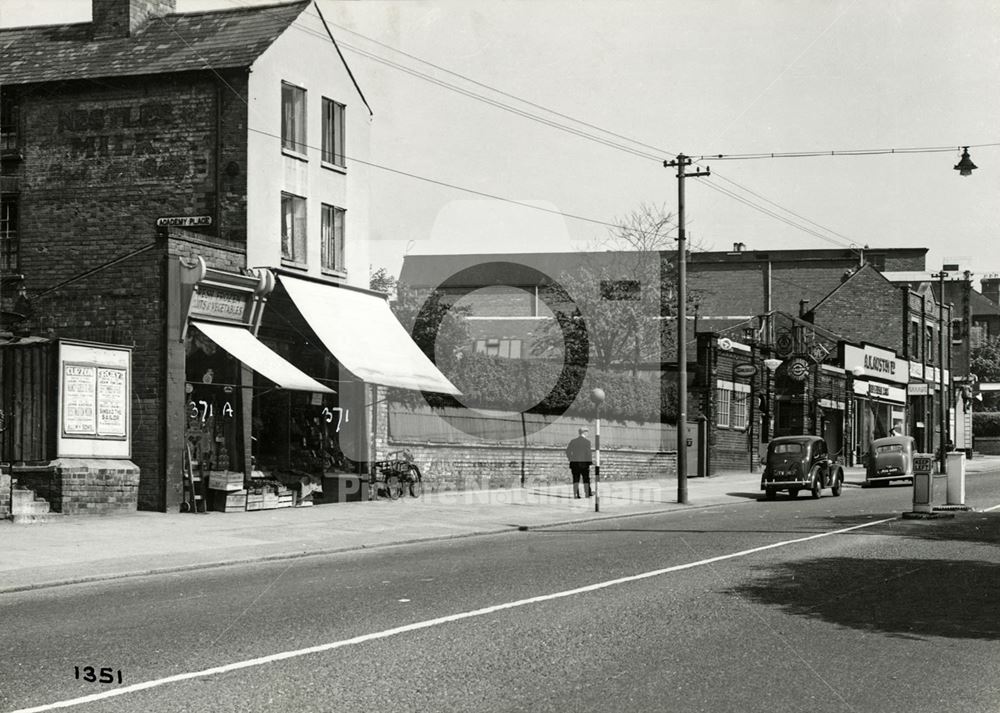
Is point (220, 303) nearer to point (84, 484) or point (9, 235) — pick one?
point (84, 484)

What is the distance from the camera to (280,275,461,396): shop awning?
24797 mm

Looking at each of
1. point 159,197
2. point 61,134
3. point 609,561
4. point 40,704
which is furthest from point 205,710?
point 61,134

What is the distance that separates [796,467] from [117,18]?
1995 centimetres

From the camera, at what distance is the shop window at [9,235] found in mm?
25578

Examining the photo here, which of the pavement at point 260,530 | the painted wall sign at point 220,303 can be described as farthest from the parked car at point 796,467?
the painted wall sign at point 220,303

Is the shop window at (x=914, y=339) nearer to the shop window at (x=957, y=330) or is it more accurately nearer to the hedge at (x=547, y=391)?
the shop window at (x=957, y=330)

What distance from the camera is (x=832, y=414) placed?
56.0 m

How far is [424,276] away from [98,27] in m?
57.4

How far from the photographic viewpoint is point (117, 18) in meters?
28.1

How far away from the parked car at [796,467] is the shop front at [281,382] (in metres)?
10.4

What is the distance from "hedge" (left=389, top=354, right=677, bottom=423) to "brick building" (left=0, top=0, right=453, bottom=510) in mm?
4187

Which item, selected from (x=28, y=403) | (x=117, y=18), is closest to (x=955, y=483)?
(x=28, y=403)

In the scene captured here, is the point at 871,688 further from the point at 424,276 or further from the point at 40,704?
the point at 424,276

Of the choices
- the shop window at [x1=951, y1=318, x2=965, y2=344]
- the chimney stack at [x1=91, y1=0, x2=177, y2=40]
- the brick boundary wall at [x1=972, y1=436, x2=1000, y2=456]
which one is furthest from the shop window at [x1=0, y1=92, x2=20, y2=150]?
the brick boundary wall at [x1=972, y1=436, x2=1000, y2=456]
